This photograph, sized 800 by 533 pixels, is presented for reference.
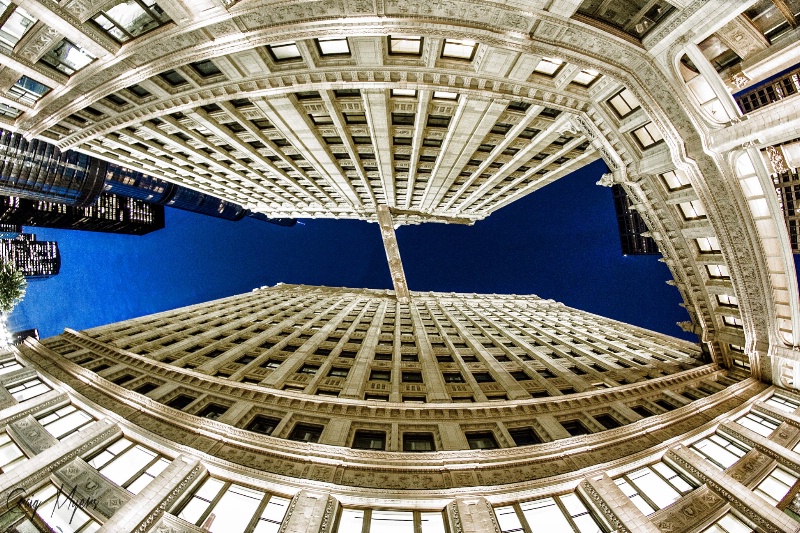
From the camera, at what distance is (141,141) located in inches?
1033

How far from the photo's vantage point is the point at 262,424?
56.4 ft

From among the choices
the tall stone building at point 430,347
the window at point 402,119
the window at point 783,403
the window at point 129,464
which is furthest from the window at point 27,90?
the window at point 783,403

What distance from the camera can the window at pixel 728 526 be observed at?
12.2m

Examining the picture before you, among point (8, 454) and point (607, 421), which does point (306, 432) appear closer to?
point (8, 454)

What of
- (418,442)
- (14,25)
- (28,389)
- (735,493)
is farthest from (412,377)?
(14,25)

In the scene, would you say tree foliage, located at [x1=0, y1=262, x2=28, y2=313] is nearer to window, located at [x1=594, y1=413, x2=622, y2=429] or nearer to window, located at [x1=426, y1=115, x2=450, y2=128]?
window, located at [x1=426, y1=115, x2=450, y2=128]

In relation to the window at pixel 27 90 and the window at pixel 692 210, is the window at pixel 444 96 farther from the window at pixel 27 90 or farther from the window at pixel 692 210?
the window at pixel 27 90

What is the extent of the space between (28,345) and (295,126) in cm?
2180

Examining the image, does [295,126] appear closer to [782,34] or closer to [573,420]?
[782,34]

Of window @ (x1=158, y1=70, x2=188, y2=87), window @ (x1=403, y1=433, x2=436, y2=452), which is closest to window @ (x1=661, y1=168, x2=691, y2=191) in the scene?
window @ (x1=403, y1=433, x2=436, y2=452)

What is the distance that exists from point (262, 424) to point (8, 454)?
30.2 ft

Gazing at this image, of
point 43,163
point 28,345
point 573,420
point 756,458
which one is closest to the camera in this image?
point 756,458

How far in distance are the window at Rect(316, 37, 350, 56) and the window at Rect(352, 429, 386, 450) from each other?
58.6 ft

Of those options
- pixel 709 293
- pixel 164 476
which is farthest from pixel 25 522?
pixel 709 293
